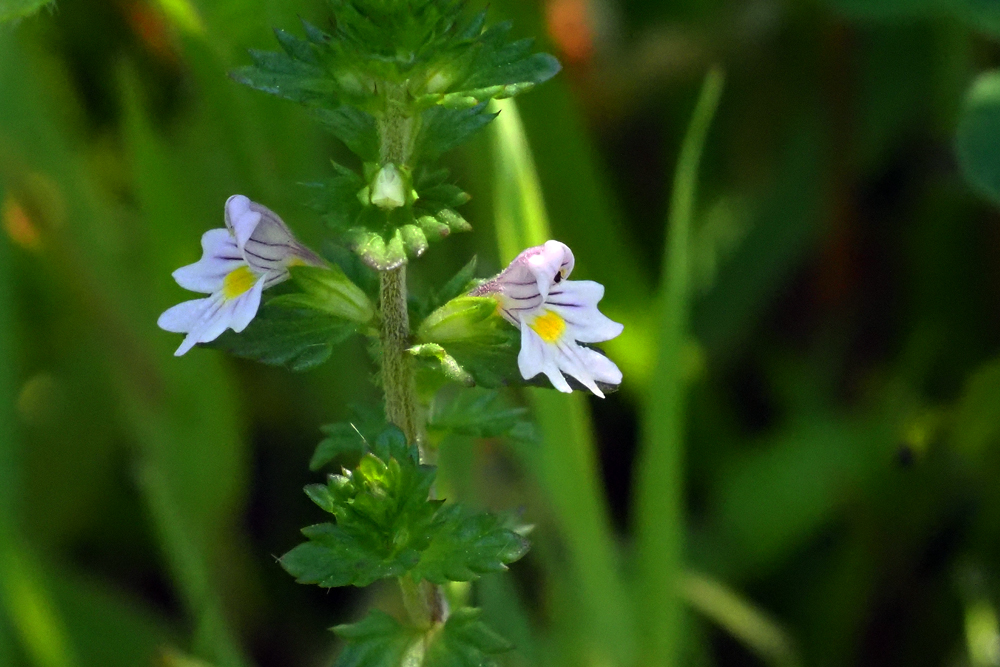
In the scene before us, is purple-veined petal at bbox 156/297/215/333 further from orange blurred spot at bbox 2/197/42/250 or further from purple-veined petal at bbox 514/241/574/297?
orange blurred spot at bbox 2/197/42/250

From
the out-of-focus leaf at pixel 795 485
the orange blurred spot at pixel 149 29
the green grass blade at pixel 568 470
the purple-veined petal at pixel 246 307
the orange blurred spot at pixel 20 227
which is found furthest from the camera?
the orange blurred spot at pixel 149 29

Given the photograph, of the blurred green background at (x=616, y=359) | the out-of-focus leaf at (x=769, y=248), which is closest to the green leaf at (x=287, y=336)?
the blurred green background at (x=616, y=359)

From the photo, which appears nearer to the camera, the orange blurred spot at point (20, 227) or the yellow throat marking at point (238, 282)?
the yellow throat marking at point (238, 282)

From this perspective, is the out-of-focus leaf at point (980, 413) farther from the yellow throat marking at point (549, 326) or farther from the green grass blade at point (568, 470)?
the yellow throat marking at point (549, 326)

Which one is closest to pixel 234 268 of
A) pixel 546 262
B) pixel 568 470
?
pixel 546 262

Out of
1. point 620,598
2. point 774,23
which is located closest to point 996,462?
point 620,598

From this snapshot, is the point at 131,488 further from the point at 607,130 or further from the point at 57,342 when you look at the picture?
the point at 607,130

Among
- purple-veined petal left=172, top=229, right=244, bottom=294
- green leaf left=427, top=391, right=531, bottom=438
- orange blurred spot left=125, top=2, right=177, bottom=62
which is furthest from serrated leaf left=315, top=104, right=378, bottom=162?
orange blurred spot left=125, top=2, right=177, bottom=62

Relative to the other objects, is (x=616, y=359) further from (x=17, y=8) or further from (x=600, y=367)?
(x=17, y=8)
